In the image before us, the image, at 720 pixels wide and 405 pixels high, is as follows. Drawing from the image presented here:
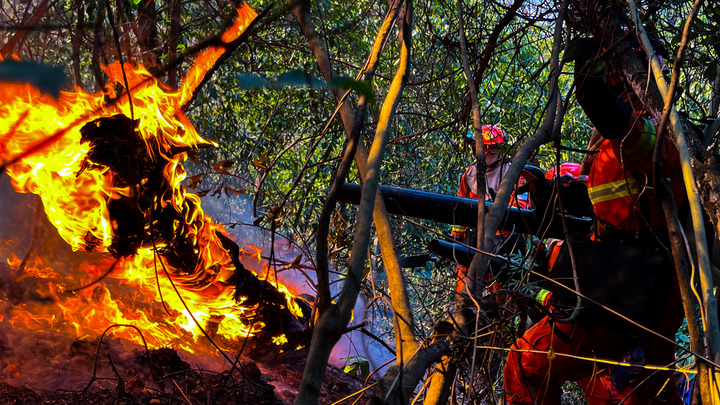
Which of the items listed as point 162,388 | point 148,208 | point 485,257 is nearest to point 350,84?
point 485,257

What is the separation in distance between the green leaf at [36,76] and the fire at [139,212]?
186 centimetres

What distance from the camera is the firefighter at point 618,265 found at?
2.41 metres

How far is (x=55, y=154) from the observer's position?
2.69m

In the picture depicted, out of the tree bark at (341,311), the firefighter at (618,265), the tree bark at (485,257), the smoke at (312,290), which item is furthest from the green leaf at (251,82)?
the firefighter at (618,265)

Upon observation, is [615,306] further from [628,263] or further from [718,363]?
[718,363]

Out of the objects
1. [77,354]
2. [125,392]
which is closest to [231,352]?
[77,354]

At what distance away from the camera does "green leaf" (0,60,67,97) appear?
1.44 ft

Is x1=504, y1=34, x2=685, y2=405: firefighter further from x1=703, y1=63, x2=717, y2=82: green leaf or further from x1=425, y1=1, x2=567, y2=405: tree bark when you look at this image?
x1=425, y1=1, x2=567, y2=405: tree bark

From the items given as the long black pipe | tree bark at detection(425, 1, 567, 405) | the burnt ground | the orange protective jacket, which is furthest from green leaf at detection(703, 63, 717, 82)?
the burnt ground

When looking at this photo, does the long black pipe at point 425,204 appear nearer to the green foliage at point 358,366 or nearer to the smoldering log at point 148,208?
the smoldering log at point 148,208

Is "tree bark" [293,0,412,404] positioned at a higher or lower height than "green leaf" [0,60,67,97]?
lower

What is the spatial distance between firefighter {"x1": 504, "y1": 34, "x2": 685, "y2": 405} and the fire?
1.56m

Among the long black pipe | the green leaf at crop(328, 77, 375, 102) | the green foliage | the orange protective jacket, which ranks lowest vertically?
the green foliage

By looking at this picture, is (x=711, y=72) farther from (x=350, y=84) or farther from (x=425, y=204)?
(x=350, y=84)
